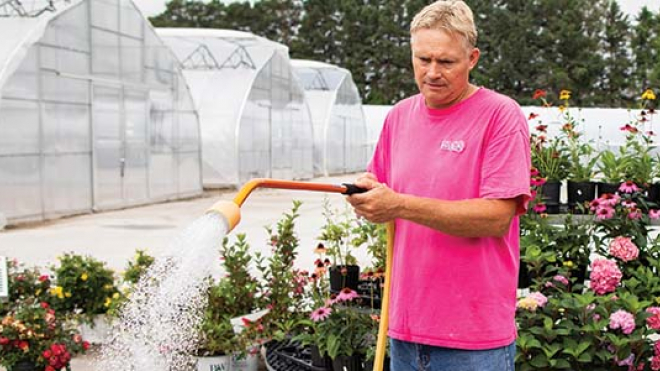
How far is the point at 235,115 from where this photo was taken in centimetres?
1867

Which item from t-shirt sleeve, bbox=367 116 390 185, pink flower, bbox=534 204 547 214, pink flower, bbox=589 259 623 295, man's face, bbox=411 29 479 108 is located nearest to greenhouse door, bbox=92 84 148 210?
pink flower, bbox=534 204 547 214

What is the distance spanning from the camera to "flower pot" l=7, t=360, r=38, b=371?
12.7ft

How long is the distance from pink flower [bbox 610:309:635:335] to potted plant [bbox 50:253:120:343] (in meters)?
3.04

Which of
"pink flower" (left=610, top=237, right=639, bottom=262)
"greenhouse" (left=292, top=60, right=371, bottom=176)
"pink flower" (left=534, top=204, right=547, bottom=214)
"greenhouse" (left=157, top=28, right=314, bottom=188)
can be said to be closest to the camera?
"pink flower" (left=610, top=237, right=639, bottom=262)

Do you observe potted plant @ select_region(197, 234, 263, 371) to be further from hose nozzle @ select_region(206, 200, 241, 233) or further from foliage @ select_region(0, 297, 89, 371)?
hose nozzle @ select_region(206, 200, 241, 233)

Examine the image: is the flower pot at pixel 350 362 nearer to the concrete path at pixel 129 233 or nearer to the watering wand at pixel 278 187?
the watering wand at pixel 278 187

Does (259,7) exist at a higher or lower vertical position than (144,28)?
higher

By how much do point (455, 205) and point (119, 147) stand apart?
1320 centimetres

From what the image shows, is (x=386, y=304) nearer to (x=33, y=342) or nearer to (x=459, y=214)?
(x=459, y=214)

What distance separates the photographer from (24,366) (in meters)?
3.88

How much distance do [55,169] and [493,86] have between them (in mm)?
28678

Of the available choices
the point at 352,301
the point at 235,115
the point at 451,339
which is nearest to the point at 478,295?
the point at 451,339

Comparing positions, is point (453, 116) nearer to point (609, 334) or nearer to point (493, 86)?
point (609, 334)

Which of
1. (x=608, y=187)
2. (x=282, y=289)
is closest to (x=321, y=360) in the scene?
(x=282, y=289)
